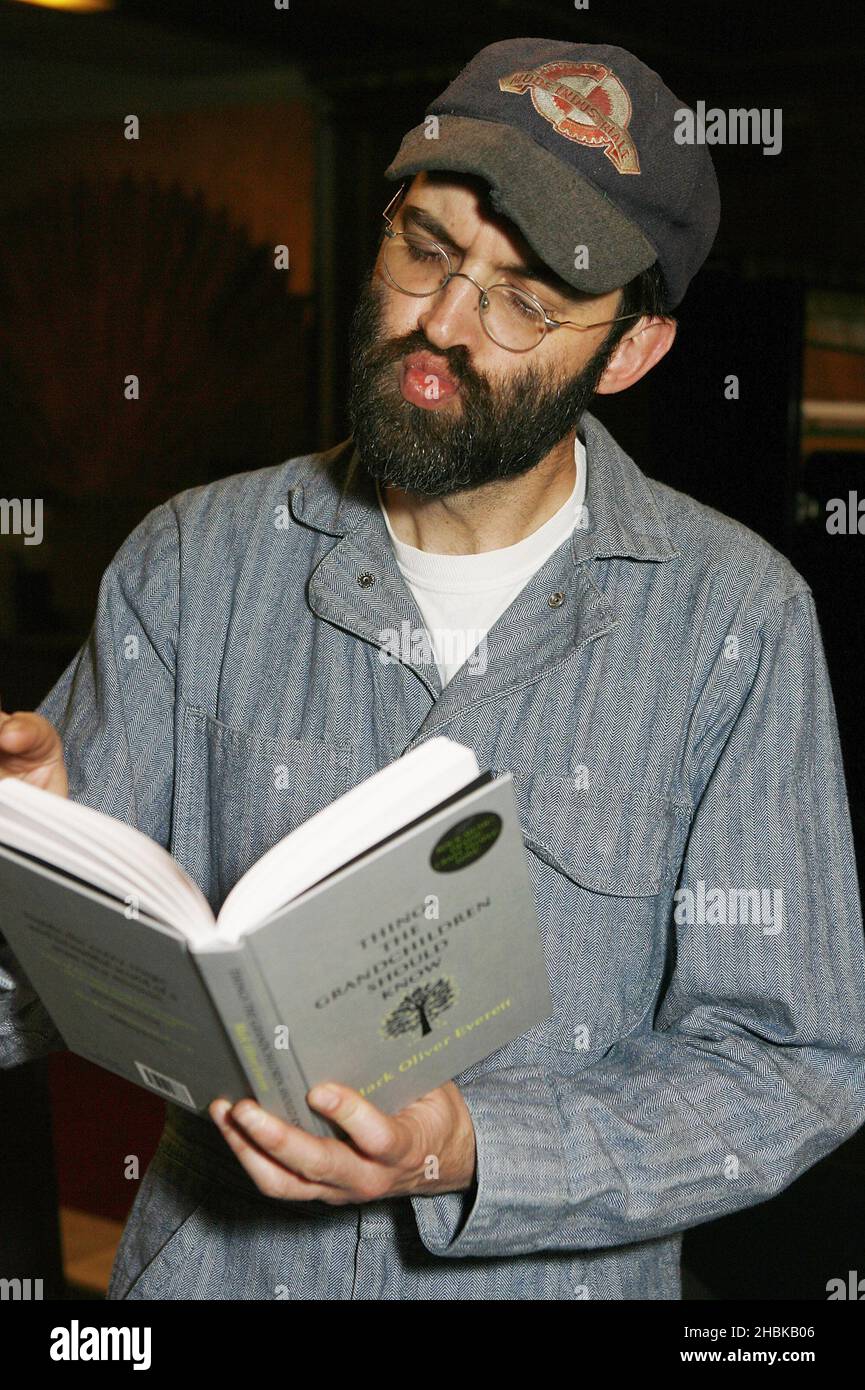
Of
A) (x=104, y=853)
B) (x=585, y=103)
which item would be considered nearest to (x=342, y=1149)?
(x=104, y=853)

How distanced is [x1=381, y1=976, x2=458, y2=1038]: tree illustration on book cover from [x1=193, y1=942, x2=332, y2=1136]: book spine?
8 cm

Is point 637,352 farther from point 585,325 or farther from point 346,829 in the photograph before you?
point 346,829

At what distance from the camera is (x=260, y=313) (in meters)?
5.70

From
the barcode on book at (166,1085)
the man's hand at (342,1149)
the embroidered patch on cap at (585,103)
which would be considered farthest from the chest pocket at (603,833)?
the embroidered patch on cap at (585,103)

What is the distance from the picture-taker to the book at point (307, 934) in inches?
37.3

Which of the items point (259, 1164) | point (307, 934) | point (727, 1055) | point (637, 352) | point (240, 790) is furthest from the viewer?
point (637, 352)

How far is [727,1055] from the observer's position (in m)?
1.30

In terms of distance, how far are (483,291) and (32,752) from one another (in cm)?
59

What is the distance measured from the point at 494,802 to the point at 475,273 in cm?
62

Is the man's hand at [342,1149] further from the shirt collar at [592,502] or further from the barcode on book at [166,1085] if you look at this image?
the shirt collar at [592,502]

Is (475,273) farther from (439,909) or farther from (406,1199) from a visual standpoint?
(406,1199)

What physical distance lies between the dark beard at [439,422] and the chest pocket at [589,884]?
30 centimetres

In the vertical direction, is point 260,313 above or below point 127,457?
above

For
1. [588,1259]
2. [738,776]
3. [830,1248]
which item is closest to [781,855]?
[738,776]
